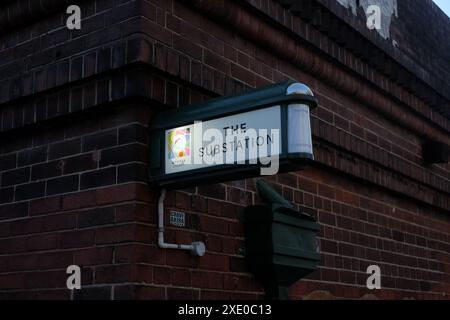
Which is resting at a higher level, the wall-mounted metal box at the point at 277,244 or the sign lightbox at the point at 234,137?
the sign lightbox at the point at 234,137

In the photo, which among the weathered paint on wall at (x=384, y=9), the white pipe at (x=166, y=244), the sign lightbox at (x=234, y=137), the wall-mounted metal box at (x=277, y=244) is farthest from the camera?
the weathered paint on wall at (x=384, y=9)

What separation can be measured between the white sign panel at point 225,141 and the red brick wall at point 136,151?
257 millimetres

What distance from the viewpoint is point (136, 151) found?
4.07 m

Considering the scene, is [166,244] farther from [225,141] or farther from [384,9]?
[384,9]

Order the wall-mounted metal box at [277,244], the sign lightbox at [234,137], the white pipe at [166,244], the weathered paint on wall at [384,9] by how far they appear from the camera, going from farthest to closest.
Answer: the weathered paint on wall at [384,9], the wall-mounted metal box at [277,244], the white pipe at [166,244], the sign lightbox at [234,137]

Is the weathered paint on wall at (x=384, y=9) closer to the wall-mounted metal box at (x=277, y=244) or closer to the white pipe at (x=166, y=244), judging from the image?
the wall-mounted metal box at (x=277, y=244)

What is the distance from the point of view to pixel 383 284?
6.30 metres

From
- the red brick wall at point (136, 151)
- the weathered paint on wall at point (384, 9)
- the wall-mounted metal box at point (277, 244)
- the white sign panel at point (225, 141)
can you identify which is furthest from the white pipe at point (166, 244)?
the weathered paint on wall at point (384, 9)

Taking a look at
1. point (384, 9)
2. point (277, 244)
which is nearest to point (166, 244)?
point (277, 244)

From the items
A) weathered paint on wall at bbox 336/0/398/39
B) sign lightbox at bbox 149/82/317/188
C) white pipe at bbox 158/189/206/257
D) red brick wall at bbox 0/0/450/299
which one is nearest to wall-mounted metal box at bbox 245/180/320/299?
red brick wall at bbox 0/0/450/299

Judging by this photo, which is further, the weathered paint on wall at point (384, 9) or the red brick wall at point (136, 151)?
the weathered paint on wall at point (384, 9)

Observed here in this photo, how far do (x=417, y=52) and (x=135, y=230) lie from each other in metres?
5.12

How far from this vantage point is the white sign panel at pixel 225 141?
359 centimetres
